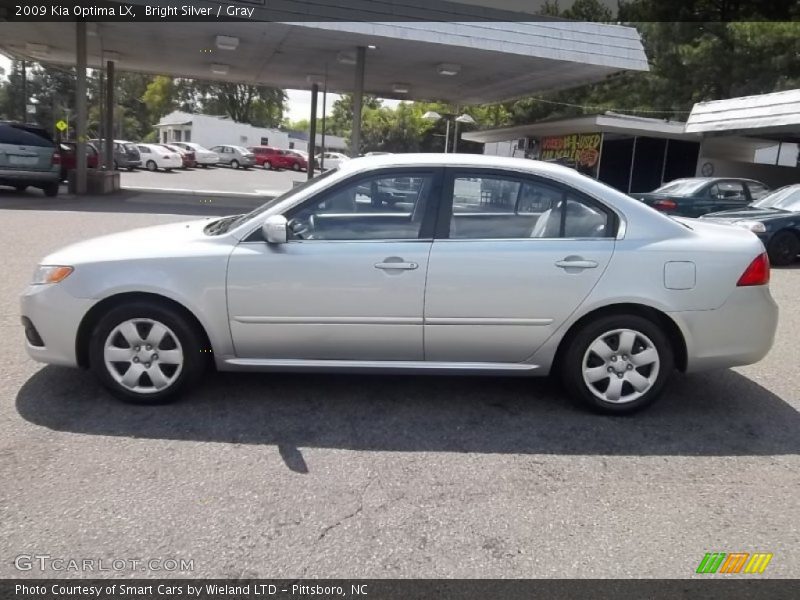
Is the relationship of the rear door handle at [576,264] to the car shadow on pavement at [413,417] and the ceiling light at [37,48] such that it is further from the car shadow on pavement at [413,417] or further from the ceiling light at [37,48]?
the ceiling light at [37,48]

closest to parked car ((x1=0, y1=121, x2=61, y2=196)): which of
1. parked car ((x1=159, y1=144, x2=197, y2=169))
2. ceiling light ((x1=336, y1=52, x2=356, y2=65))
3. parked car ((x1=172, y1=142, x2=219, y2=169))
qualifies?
ceiling light ((x1=336, y1=52, x2=356, y2=65))

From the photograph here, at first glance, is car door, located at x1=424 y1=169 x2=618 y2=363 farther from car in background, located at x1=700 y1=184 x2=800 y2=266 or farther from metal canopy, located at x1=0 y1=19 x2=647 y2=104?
metal canopy, located at x1=0 y1=19 x2=647 y2=104

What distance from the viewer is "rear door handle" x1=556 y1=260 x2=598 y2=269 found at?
168 inches

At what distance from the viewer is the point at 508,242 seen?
4.31 metres

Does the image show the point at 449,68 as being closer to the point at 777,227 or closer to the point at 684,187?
the point at 684,187

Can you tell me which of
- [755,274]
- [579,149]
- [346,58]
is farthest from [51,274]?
[579,149]

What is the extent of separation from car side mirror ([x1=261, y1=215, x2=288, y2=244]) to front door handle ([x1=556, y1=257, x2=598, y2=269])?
1.71 metres

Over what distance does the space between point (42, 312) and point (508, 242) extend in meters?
2.93

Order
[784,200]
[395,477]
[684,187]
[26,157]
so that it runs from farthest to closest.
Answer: [26,157] → [684,187] → [784,200] → [395,477]

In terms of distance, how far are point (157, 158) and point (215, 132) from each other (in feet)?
70.9

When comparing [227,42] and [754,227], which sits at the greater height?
[227,42]

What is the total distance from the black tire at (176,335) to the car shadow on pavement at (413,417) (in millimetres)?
87

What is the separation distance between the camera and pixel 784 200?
12.2 m
